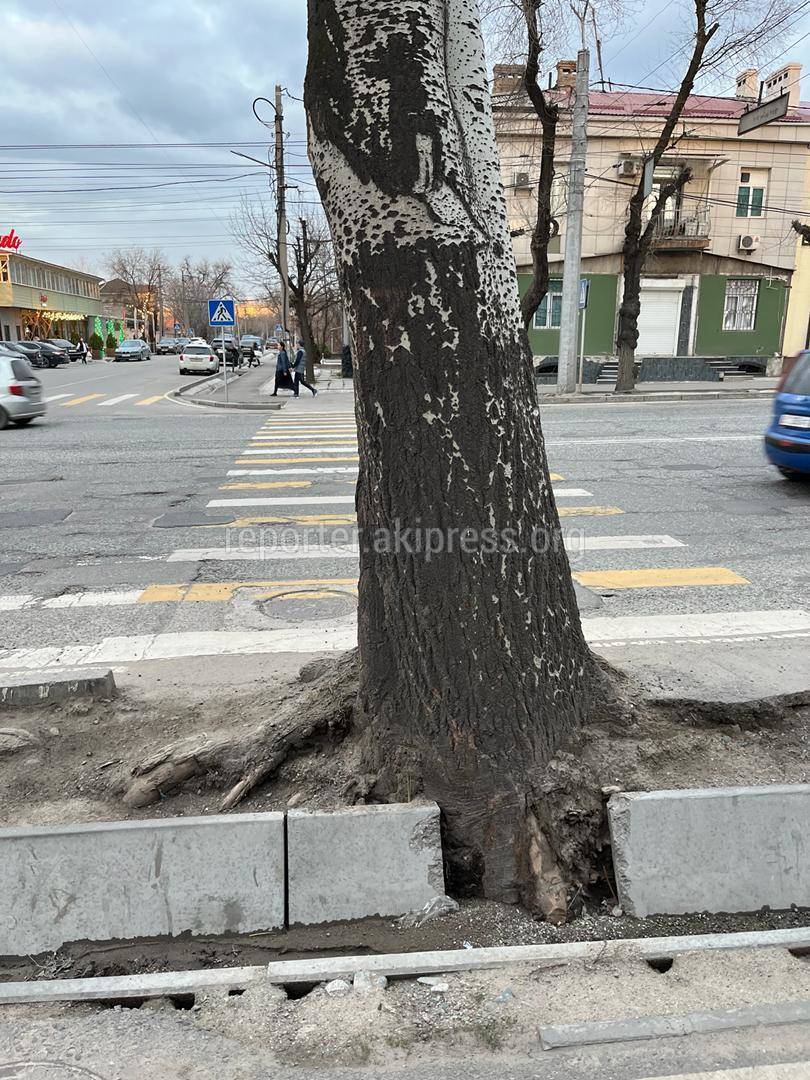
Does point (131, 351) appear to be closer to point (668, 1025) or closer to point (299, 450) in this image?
point (299, 450)

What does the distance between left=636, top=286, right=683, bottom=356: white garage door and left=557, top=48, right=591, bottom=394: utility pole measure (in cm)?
986

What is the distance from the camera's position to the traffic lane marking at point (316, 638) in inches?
197

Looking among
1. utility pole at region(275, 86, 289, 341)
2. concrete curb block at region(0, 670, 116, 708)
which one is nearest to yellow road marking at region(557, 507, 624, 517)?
concrete curb block at region(0, 670, 116, 708)

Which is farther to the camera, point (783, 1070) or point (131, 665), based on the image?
point (131, 665)

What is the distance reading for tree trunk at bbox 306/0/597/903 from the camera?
8.64 feet

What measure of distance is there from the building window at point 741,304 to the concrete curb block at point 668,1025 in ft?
117

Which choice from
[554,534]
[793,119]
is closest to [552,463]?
[554,534]

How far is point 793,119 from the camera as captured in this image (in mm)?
32219

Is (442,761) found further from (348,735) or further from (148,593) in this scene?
(148,593)

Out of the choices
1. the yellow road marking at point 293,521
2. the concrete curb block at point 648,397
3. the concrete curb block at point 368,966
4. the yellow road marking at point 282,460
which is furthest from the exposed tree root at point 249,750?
the concrete curb block at point 648,397

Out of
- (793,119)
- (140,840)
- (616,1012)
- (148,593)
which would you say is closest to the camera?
(616,1012)

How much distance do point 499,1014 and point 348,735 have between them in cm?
133

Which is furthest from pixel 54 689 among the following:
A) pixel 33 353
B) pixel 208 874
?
pixel 33 353

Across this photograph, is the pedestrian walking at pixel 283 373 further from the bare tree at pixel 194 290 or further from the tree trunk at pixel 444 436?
the bare tree at pixel 194 290
